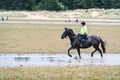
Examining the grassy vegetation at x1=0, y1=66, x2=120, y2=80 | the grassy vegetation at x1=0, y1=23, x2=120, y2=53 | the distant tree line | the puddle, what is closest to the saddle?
the puddle

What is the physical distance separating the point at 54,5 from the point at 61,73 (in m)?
96.3

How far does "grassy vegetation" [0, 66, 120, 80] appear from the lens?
52.0 ft

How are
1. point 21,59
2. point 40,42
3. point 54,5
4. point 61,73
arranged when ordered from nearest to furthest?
1. point 61,73
2. point 21,59
3. point 40,42
4. point 54,5

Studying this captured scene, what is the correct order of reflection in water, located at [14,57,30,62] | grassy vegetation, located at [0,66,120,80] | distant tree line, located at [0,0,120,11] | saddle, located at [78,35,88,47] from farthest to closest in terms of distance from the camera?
distant tree line, located at [0,0,120,11] < saddle, located at [78,35,88,47] < reflection in water, located at [14,57,30,62] < grassy vegetation, located at [0,66,120,80]

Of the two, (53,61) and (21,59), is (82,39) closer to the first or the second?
(53,61)

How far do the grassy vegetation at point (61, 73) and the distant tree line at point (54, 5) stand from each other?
3711 inches

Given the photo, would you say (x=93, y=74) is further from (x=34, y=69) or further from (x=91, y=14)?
(x=91, y=14)

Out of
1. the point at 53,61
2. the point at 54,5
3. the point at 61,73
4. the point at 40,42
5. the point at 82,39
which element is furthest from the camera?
the point at 54,5

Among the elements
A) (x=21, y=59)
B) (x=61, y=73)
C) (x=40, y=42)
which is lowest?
(x=40, y=42)

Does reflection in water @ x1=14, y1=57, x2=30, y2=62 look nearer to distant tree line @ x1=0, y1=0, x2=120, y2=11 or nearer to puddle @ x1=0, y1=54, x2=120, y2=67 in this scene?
puddle @ x1=0, y1=54, x2=120, y2=67

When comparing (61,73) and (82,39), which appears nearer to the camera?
(61,73)

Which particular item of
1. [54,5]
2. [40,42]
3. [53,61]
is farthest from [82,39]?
[54,5]

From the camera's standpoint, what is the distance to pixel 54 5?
113 metres

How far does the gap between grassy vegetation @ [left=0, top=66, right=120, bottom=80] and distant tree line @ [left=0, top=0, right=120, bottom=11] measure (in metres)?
94.2
